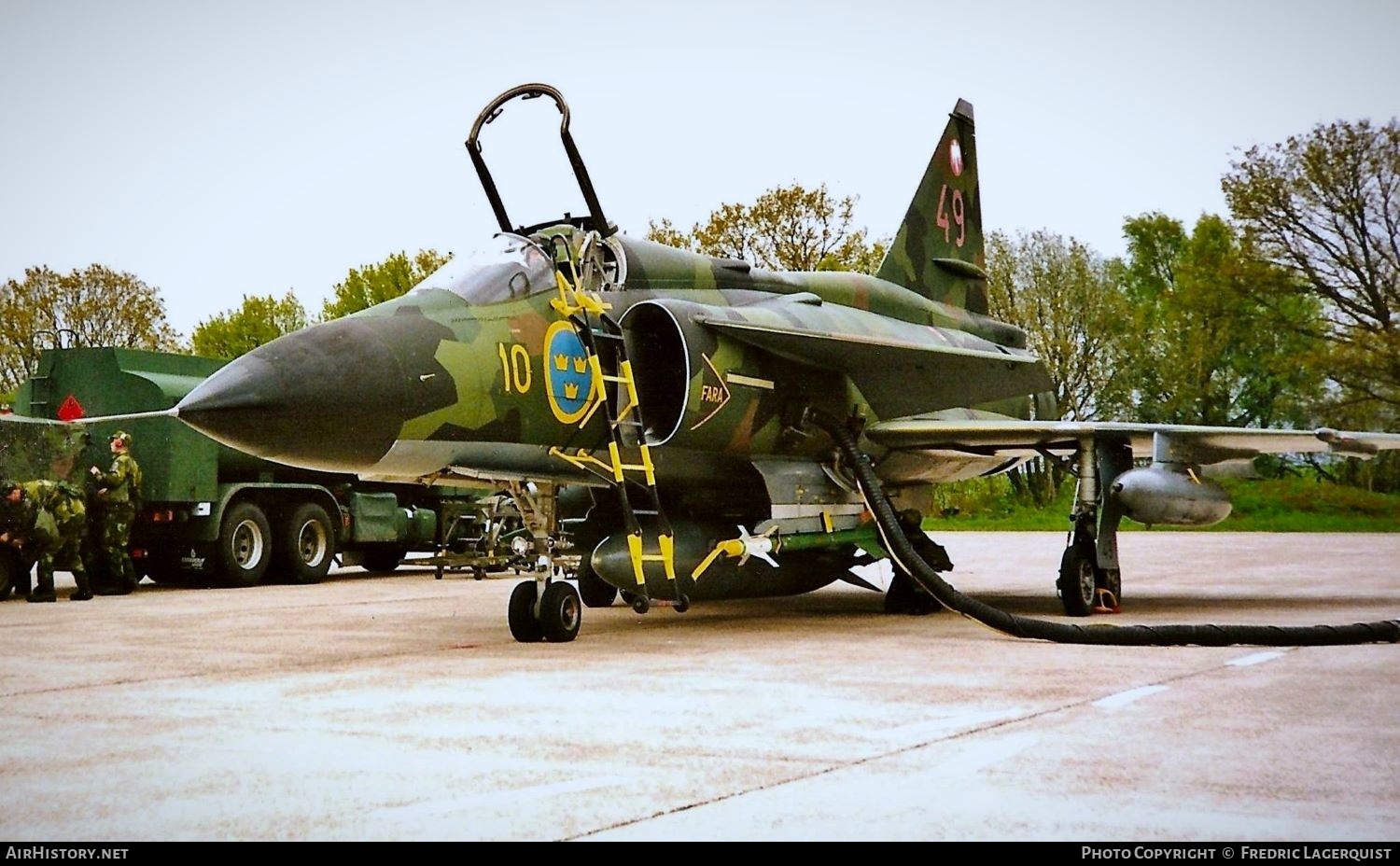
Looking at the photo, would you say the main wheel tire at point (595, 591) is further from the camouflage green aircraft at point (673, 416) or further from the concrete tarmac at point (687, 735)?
the concrete tarmac at point (687, 735)

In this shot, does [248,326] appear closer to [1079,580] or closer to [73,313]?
[73,313]

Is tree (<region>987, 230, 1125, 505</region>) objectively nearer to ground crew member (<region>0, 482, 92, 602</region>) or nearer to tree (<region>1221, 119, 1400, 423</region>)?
tree (<region>1221, 119, 1400, 423</region>)

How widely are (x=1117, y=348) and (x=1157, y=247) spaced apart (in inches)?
378

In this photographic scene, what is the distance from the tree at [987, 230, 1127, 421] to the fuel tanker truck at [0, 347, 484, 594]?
96.6 ft

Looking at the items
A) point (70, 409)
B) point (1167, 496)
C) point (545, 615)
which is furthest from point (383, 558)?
point (1167, 496)

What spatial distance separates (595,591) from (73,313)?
30.6 m

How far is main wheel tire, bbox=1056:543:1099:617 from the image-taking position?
1039cm

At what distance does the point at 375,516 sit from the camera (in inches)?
698

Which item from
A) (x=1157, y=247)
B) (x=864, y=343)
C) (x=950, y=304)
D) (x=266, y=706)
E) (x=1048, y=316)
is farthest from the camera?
(x=1157, y=247)

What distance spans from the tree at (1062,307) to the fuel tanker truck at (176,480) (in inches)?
1159

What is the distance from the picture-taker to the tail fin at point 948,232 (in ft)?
41.0

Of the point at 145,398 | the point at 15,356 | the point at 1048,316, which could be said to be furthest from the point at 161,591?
the point at 1048,316

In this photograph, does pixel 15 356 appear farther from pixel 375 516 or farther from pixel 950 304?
pixel 950 304

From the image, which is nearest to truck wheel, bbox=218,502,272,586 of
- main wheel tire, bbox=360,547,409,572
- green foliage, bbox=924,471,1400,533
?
main wheel tire, bbox=360,547,409,572
